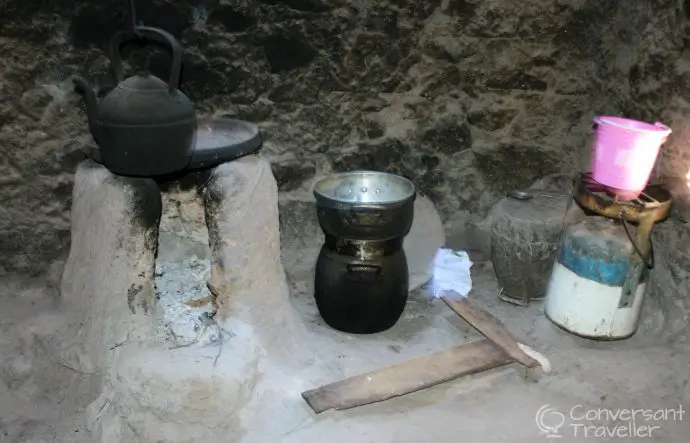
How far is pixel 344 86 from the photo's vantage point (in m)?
2.71

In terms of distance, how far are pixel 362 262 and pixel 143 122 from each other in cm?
95

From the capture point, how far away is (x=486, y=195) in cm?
302

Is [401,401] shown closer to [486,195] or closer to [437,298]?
[437,298]

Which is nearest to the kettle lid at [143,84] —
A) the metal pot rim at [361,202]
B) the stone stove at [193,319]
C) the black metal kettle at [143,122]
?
the black metal kettle at [143,122]

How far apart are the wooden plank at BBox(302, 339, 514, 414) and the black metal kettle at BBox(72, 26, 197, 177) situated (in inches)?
34.6

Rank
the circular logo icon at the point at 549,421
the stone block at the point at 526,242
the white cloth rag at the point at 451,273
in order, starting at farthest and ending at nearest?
the white cloth rag at the point at 451,273
the stone block at the point at 526,242
the circular logo icon at the point at 549,421

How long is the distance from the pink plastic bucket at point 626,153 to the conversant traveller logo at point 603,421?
0.74 metres

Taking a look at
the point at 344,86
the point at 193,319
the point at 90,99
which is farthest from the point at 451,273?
the point at 90,99

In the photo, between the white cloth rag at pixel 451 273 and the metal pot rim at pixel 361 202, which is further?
the white cloth rag at pixel 451 273

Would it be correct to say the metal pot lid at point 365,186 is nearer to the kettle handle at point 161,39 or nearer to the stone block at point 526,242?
the stone block at point 526,242

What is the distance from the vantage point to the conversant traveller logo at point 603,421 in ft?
6.58

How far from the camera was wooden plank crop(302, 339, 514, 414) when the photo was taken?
6.86ft

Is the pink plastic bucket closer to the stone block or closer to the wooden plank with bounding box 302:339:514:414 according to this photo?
the stone block

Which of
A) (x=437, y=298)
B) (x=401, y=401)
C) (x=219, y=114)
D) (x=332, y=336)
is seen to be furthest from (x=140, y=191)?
(x=437, y=298)
